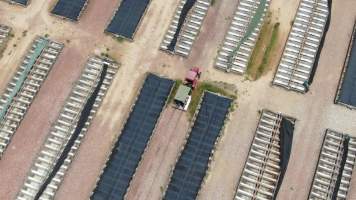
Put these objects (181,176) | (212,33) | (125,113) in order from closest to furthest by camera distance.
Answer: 1. (181,176)
2. (125,113)
3. (212,33)

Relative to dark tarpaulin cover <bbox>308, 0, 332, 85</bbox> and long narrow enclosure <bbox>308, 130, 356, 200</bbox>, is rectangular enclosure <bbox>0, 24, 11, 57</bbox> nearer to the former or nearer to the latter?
dark tarpaulin cover <bbox>308, 0, 332, 85</bbox>

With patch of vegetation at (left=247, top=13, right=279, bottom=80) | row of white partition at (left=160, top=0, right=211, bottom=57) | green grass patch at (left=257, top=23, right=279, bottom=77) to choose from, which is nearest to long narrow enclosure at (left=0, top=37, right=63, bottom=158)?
row of white partition at (left=160, top=0, right=211, bottom=57)

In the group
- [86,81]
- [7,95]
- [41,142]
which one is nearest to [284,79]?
[86,81]

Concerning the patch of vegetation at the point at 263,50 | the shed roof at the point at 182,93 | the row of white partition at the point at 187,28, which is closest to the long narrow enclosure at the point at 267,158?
the patch of vegetation at the point at 263,50

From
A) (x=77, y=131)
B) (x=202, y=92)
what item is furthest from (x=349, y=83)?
(x=77, y=131)

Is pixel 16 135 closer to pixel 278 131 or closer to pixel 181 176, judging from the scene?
pixel 181 176

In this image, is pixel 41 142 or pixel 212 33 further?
pixel 212 33
